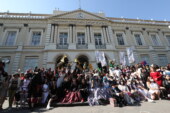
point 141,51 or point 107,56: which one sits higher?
point 141,51

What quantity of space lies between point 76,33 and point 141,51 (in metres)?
10.5

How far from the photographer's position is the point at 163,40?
15234 mm

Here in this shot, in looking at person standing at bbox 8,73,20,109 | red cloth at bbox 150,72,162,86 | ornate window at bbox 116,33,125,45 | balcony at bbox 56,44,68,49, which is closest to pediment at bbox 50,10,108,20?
ornate window at bbox 116,33,125,45

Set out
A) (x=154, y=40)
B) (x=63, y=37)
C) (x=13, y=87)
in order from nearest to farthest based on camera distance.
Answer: (x=13, y=87)
(x=63, y=37)
(x=154, y=40)

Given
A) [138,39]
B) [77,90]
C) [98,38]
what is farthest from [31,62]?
[138,39]

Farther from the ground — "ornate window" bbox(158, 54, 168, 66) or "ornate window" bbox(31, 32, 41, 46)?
"ornate window" bbox(31, 32, 41, 46)

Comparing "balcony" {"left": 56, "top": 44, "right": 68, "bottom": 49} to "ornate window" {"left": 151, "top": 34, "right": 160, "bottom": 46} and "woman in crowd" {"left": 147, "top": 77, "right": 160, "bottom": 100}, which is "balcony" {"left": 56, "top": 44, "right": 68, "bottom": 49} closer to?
"woman in crowd" {"left": 147, "top": 77, "right": 160, "bottom": 100}

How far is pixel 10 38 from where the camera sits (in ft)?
39.5

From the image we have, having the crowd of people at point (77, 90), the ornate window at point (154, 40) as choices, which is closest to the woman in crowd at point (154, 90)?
the crowd of people at point (77, 90)

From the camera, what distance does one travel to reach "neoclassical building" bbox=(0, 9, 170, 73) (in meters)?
11.2

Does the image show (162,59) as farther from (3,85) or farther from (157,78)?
(3,85)

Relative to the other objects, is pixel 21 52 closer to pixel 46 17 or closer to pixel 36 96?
pixel 46 17

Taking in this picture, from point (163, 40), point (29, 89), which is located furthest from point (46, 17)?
point (163, 40)

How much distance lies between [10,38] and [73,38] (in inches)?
339
